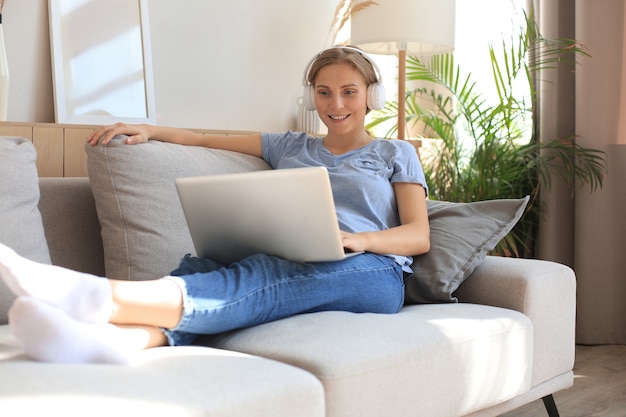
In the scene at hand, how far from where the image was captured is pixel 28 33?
2639 mm

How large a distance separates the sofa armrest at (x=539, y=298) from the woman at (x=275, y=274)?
199 mm

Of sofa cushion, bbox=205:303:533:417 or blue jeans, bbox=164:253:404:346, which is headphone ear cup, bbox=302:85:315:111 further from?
sofa cushion, bbox=205:303:533:417

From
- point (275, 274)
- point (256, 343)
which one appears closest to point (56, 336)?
point (256, 343)

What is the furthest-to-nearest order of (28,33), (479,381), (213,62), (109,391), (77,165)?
(213,62) → (28,33) → (77,165) → (479,381) → (109,391)

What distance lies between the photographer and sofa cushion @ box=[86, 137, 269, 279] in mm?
1938

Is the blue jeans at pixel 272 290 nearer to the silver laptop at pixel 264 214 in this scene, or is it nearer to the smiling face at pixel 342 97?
the silver laptop at pixel 264 214

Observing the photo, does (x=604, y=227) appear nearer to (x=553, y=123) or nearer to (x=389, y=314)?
(x=553, y=123)

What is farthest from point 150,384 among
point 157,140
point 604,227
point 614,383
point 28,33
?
point 604,227

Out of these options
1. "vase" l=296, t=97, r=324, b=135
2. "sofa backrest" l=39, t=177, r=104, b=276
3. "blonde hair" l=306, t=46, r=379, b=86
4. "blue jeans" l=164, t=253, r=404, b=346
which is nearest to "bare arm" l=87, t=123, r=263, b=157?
"sofa backrest" l=39, t=177, r=104, b=276

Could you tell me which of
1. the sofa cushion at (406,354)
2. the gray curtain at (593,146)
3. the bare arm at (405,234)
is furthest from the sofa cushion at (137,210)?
the gray curtain at (593,146)

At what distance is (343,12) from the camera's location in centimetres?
358

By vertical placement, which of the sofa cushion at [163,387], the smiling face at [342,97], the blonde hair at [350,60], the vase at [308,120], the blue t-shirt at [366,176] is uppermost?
the blonde hair at [350,60]

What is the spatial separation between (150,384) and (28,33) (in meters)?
1.78

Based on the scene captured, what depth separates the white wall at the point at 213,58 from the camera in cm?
264
